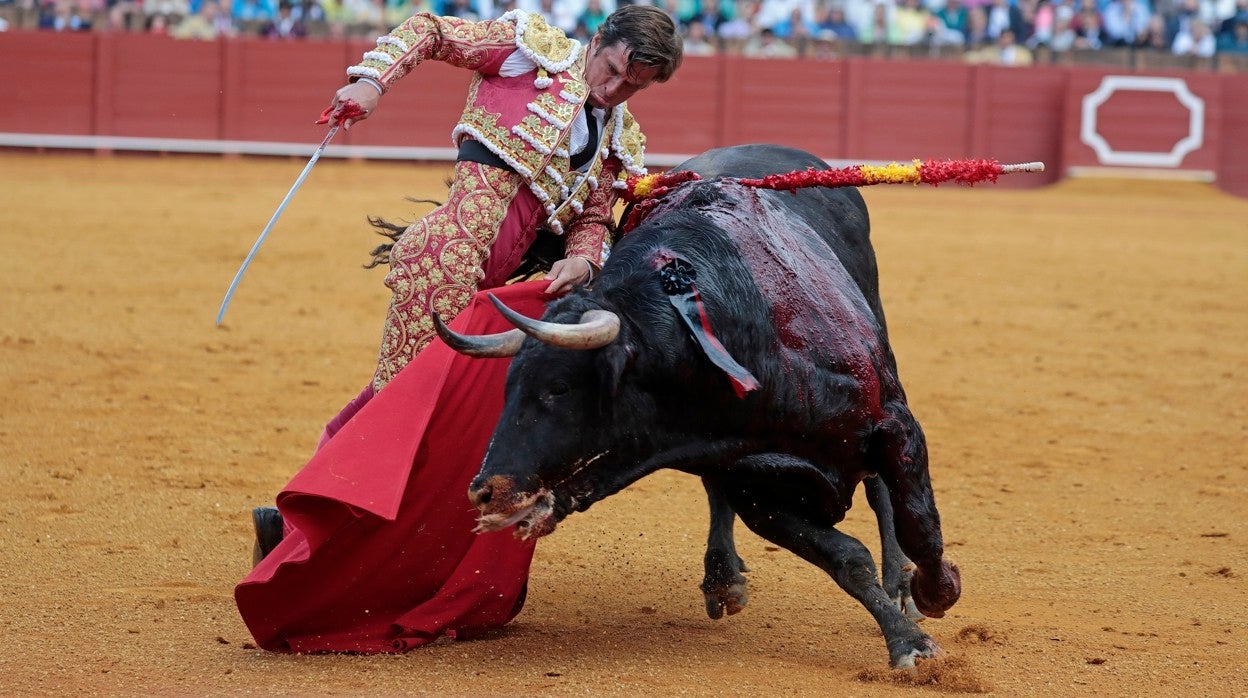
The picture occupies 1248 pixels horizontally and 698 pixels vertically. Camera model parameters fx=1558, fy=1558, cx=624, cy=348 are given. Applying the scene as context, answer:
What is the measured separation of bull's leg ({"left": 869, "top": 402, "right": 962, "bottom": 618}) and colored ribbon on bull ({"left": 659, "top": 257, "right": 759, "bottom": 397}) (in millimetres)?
353

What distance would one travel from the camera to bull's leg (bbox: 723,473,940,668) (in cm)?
290

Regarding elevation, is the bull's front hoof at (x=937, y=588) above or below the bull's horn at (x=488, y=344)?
below

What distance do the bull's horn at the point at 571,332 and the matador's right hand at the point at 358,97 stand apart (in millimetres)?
588

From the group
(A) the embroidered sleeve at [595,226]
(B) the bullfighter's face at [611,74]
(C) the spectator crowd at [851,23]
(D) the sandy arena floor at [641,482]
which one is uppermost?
(C) the spectator crowd at [851,23]

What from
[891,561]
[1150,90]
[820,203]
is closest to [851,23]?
[1150,90]

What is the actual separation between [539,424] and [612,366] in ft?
0.51

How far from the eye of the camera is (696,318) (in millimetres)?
2699

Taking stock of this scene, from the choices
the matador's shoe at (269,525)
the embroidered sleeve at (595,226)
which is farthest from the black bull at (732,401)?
the matador's shoe at (269,525)

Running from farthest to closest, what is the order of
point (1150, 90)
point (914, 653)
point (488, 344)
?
point (1150, 90) → point (914, 653) → point (488, 344)

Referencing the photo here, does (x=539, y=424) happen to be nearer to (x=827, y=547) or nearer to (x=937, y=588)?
(x=827, y=547)

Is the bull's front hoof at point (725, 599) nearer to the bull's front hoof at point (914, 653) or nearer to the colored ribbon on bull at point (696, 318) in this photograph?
the bull's front hoof at point (914, 653)

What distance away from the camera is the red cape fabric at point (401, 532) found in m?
2.92

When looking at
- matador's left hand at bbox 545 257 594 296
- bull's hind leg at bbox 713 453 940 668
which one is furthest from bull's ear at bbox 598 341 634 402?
matador's left hand at bbox 545 257 594 296

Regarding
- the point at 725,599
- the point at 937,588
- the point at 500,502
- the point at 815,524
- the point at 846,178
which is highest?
the point at 846,178
